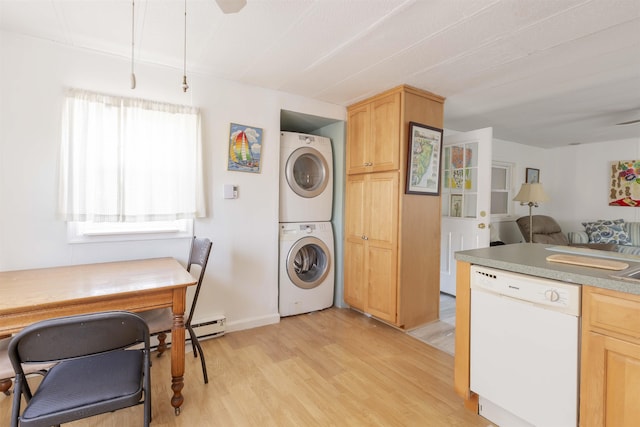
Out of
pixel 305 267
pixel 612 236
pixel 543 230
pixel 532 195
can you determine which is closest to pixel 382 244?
pixel 305 267

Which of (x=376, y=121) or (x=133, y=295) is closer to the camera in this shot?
(x=133, y=295)

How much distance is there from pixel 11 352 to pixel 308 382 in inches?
58.2

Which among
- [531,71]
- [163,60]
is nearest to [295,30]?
[163,60]

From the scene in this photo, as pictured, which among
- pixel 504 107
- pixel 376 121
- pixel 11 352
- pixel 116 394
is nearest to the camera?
pixel 11 352

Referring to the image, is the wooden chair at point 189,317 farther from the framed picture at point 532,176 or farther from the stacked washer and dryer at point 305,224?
the framed picture at point 532,176

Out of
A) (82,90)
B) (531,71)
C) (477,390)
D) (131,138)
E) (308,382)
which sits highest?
(531,71)

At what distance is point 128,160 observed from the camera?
216cm

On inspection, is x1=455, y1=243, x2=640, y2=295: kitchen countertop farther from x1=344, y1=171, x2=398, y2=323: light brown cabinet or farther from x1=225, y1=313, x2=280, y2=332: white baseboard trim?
x1=225, y1=313, x2=280, y2=332: white baseboard trim

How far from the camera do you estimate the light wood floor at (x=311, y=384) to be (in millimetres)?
1615

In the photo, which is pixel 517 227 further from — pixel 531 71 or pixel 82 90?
pixel 82 90

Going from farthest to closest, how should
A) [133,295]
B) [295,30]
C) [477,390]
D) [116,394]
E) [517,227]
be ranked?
[517,227] < [295,30] < [477,390] < [133,295] < [116,394]

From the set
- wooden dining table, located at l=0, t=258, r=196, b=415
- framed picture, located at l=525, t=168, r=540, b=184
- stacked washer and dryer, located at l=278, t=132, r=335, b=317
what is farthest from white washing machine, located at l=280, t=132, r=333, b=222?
framed picture, located at l=525, t=168, r=540, b=184

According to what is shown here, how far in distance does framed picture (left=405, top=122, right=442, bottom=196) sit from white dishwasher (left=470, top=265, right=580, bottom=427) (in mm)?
1241

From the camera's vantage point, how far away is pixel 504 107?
10.5 ft
